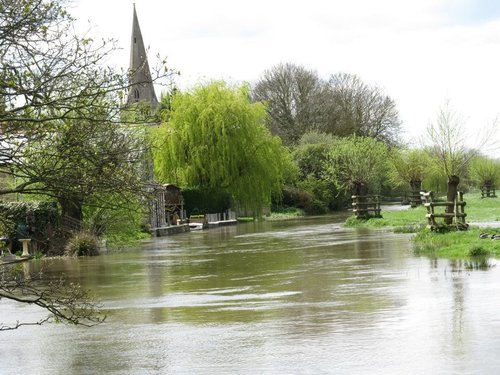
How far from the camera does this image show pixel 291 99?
8156cm

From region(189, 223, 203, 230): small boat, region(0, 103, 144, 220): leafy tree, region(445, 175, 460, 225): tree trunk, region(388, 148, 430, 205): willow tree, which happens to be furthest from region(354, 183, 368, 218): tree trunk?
region(0, 103, 144, 220): leafy tree

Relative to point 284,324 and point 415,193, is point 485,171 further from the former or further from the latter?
point 284,324

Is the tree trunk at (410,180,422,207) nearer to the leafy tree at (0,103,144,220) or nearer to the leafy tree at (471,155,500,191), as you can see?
the leafy tree at (471,155,500,191)

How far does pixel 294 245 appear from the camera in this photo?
1251 inches

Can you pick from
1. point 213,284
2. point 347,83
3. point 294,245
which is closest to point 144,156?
point 213,284

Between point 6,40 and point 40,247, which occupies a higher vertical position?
point 6,40

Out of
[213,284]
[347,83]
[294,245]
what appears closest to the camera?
[213,284]

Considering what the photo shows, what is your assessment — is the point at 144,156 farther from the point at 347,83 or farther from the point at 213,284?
the point at 347,83

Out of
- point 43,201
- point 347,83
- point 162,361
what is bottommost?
point 162,361

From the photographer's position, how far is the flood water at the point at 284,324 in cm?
1062

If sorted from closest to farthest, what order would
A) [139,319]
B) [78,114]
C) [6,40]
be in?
1. [6,40]
2. [78,114]
3. [139,319]

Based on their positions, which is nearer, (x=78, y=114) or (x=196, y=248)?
(x=78, y=114)

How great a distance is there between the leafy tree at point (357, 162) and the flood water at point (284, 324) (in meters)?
33.2

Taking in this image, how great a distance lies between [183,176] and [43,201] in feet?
81.7
